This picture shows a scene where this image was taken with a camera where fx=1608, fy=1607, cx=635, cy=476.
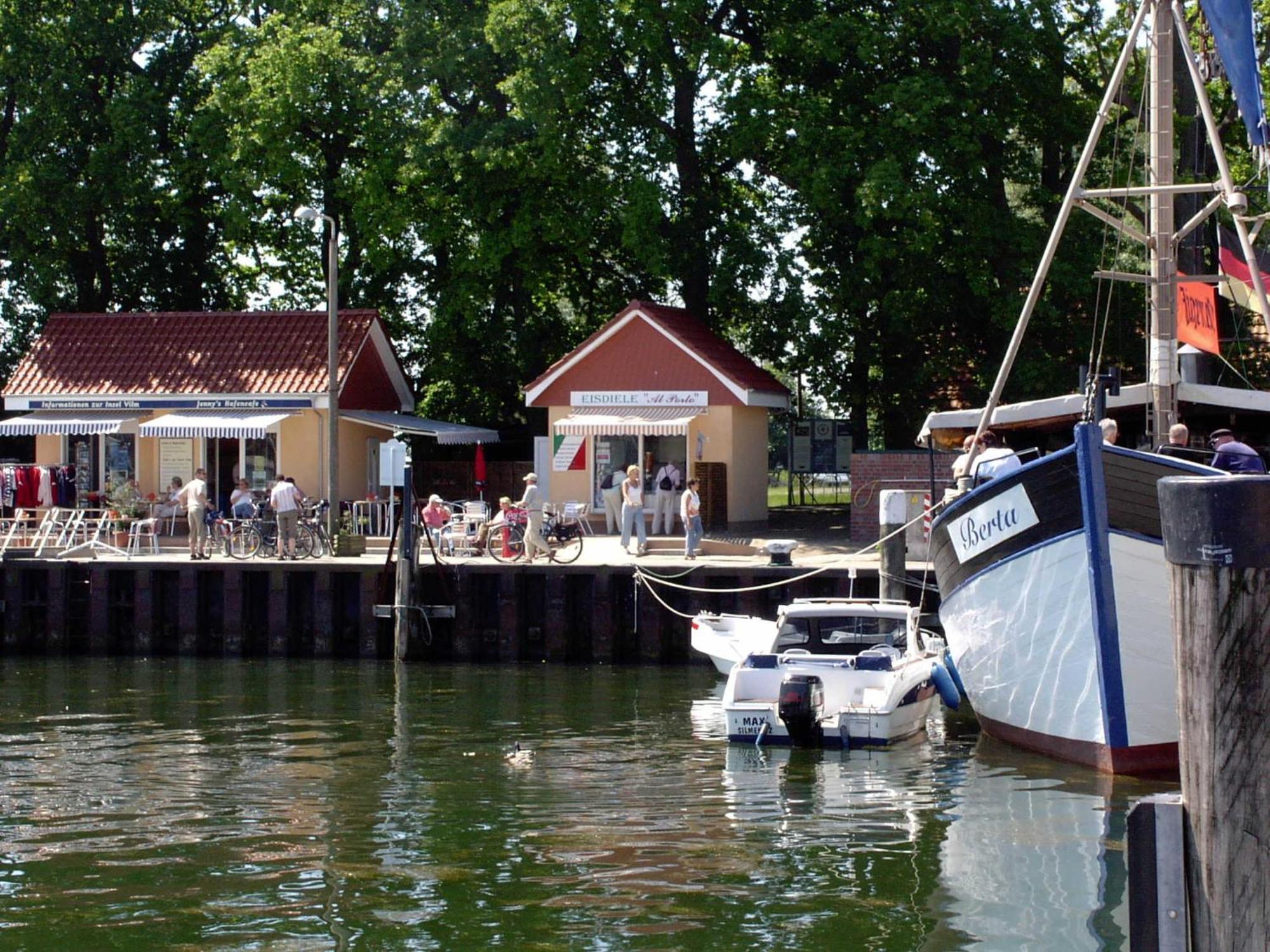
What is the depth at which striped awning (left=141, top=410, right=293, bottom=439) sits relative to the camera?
31.9 meters

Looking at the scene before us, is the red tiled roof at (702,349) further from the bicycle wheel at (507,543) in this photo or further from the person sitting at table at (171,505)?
the bicycle wheel at (507,543)

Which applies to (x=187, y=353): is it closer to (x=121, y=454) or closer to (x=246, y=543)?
(x=121, y=454)

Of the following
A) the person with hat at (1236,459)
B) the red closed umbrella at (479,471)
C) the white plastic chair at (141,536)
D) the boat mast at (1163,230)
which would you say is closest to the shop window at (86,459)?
the white plastic chair at (141,536)

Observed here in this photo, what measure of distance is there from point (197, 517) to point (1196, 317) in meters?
16.1

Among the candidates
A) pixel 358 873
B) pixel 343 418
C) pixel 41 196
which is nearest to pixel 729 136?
pixel 343 418

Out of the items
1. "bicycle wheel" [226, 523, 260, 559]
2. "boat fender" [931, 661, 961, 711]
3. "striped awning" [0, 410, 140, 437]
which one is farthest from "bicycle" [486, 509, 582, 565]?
"striped awning" [0, 410, 140, 437]

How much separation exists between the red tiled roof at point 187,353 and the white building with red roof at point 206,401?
3 centimetres

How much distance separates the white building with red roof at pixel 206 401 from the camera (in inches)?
1313

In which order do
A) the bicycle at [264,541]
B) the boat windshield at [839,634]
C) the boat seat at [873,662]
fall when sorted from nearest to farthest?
the boat seat at [873,662]
the boat windshield at [839,634]
the bicycle at [264,541]

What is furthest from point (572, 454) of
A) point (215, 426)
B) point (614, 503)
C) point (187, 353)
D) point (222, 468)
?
point (187, 353)

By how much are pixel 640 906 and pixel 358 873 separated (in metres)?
2.12

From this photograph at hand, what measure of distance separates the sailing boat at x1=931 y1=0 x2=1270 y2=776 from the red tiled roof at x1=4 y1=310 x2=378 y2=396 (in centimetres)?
2070

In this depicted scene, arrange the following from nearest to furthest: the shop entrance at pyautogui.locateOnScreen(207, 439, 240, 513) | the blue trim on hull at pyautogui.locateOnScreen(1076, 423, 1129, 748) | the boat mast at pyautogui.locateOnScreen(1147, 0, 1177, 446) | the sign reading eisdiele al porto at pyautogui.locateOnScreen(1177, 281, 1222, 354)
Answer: the blue trim on hull at pyautogui.locateOnScreen(1076, 423, 1129, 748) → the boat mast at pyautogui.locateOnScreen(1147, 0, 1177, 446) → the sign reading eisdiele al porto at pyautogui.locateOnScreen(1177, 281, 1222, 354) → the shop entrance at pyautogui.locateOnScreen(207, 439, 240, 513)

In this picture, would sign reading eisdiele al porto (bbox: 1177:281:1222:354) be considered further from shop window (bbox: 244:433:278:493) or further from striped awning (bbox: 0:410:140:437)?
striped awning (bbox: 0:410:140:437)
